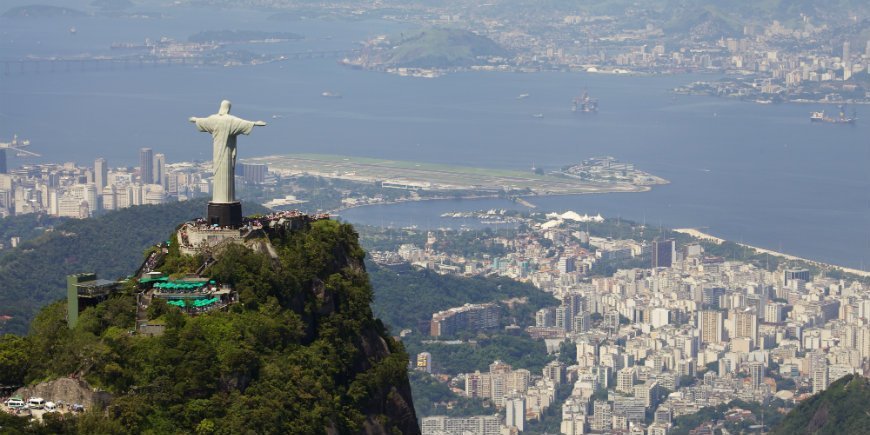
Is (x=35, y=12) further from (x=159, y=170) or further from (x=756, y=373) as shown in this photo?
(x=756, y=373)

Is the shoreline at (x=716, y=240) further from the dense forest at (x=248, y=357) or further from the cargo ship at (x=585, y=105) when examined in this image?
the dense forest at (x=248, y=357)

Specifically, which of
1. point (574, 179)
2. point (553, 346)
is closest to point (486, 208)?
point (574, 179)

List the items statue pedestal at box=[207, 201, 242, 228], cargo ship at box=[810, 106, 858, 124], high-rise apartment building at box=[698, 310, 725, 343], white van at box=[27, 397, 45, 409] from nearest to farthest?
white van at box=[27, 397, 45, 409] < statue pedestal at box=[207, 201, 242, 228] < high-rise apartment building at box=[698, 310, 725, 343] < cargo ship at box=[810, 106, 858, 124]

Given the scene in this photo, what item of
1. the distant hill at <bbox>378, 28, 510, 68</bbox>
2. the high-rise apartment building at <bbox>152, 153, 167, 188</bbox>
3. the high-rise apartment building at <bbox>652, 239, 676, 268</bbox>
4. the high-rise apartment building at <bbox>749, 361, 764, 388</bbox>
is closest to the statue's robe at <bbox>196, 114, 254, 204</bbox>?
Answer: the high-rise apartment building at <bbox>749, 361, 764, 388</bbox>

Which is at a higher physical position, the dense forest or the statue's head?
the statue's head

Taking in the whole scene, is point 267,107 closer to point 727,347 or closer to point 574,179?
point 574,179

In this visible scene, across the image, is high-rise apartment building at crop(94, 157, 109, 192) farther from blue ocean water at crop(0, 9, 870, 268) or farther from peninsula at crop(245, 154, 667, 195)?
blue ocean water at crop(0, 9, 870, 268)

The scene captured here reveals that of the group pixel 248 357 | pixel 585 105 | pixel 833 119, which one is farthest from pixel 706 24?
pixel 248 357
